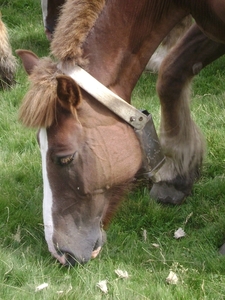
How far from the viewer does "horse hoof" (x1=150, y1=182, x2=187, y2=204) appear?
4461mm

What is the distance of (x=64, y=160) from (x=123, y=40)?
725 mm

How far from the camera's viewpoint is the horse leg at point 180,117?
4.37m

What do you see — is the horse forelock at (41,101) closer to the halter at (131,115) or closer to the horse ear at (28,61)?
the halter at (131,115)

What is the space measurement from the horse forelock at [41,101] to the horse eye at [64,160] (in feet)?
0.61

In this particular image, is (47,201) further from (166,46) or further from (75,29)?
(166,46)

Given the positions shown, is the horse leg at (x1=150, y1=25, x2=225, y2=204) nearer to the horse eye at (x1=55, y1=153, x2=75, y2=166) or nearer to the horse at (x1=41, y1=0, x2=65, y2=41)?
the horse eye at (x1=55, y1=153, x2=75, y2=166)

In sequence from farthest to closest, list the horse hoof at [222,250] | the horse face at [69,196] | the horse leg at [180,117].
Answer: the horse leg at [180,117], the horse hoof at [222,250], the horse face at [69,196]

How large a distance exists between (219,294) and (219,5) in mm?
1510

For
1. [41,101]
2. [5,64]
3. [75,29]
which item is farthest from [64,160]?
[5,64]

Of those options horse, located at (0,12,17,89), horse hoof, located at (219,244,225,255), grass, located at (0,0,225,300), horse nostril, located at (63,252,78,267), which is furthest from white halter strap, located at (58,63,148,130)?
horse, located at (0,12,17,89)

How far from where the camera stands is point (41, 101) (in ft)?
10.7

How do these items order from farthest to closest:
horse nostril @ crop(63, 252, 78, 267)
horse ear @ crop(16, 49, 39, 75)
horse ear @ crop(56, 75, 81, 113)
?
horse ear @ crop(16, 49, 39, 75) < horse nostril @ crop(63, 252, 78, 267) < horse ear @ crop(56, 75, 81, 113)

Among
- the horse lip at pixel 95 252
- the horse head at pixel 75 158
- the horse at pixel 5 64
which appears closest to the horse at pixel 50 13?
the horse at pixel 5 64

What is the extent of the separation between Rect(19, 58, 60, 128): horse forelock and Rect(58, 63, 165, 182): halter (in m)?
0.09
